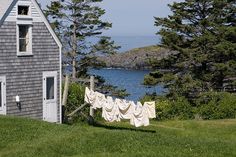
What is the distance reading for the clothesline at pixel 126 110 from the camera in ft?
78.2

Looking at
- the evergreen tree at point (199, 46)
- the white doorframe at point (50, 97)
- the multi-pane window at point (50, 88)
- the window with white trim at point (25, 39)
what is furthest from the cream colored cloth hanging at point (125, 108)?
the evergreen tree at point (199, 46)

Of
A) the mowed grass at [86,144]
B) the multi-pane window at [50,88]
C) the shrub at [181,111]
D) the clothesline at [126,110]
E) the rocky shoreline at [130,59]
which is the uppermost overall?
the rocky shoreline at [130,59]

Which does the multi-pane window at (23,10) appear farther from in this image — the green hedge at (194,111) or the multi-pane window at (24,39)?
the green hedge at (194,111)

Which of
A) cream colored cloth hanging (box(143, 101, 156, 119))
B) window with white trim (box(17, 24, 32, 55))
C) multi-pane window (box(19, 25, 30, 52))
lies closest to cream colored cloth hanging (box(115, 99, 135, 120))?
cream colored cloth hanging (box(143, 101, 156, 119))

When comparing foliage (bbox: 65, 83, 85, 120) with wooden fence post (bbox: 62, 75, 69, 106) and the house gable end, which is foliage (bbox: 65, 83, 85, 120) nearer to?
wooden fence post (bbox: 62, 75, 69, 106)

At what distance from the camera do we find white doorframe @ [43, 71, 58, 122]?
28.1 meters

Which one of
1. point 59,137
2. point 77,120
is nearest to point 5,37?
point 77,120

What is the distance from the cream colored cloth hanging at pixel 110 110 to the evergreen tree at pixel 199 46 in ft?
70.8

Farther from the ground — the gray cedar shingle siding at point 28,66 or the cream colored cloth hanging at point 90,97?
the gray cedar shingle siding at point 28,66

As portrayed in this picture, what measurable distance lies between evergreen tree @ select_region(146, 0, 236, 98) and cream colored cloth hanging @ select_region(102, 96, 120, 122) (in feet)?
70.8

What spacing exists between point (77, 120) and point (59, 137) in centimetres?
1221

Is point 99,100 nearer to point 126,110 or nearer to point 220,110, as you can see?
point 126,110

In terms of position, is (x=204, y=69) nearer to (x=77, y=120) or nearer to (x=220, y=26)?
(x=220, y=26)

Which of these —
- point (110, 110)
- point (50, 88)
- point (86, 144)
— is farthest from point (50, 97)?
point (86, 144)
